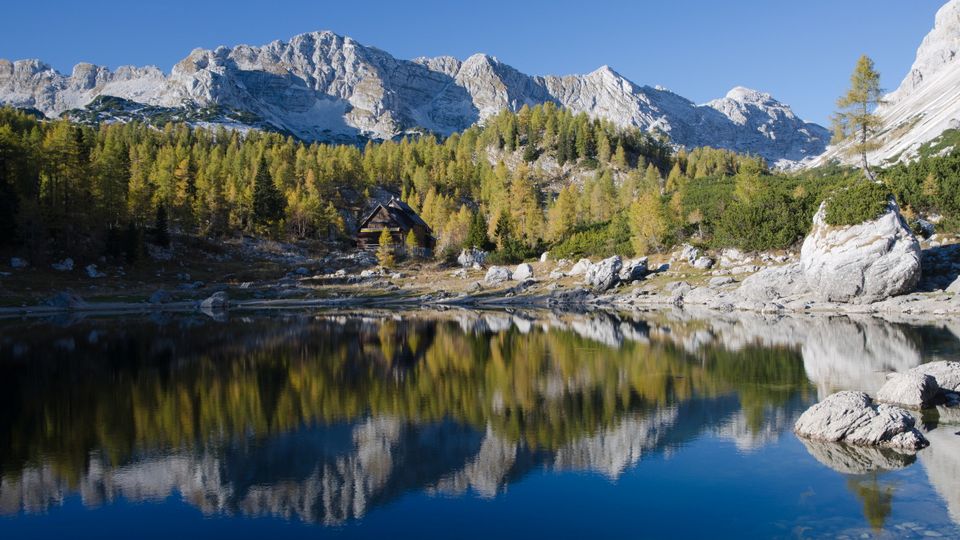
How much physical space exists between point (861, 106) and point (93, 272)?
91.4 metres

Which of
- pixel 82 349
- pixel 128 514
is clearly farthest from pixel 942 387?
pixel 82 349

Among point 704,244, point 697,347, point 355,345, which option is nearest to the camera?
point 697,347

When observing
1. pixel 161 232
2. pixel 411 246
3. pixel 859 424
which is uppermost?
pixel 161 232

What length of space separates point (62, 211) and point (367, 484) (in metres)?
80.3

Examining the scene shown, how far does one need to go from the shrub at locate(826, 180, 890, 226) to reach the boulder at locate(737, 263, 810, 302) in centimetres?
757

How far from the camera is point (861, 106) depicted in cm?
6588

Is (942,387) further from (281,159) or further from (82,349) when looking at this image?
(281,159)

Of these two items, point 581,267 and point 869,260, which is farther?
point 581,267

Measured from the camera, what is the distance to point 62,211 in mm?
77188

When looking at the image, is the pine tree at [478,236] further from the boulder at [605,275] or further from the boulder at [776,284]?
the boulder at [776,284]

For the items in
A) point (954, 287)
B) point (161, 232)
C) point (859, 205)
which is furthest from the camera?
point (161, 232)

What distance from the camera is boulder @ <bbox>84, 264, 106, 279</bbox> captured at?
75.6 meters

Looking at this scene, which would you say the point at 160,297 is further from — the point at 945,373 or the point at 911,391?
the point at 945,373

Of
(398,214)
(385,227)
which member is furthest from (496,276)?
(398,214)
